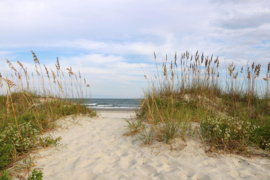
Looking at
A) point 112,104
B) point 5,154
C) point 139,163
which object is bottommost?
point 112,104

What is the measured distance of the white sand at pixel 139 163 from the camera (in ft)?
8.47

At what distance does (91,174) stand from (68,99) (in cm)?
475

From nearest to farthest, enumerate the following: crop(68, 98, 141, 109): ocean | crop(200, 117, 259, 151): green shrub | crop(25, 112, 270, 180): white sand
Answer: crop(25, 112, 270, 180): white sand
crop(200, 117, 259, 151): green shrub
crop(68, 98, 141, 109): ocean

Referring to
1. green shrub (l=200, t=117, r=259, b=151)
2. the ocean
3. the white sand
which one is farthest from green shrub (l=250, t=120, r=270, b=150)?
the ocean

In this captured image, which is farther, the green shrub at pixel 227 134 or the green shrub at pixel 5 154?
the green shrub at pixel 227 134

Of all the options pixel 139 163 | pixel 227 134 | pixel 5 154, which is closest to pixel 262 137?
pixel 227 134

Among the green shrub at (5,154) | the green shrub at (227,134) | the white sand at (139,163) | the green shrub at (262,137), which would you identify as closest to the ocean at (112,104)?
the white sand at (139,163)

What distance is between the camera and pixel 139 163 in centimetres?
296

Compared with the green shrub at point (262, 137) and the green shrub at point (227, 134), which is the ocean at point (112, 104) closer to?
the green shrub at point (227, 134)

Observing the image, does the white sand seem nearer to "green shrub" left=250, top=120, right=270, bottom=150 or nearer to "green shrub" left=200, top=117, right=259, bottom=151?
"green shrub" left=200, top=117, right=259, bottom=151

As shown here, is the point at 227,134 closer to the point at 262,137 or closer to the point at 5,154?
the point at 262,137

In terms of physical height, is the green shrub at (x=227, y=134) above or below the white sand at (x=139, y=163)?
above

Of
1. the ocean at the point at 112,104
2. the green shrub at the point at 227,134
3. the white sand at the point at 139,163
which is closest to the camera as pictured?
the white sand at the point at 139,163

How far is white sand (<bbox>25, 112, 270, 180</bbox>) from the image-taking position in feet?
8.47
